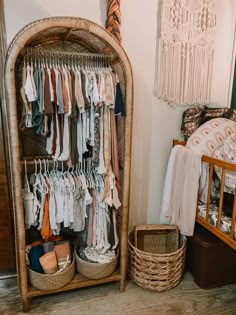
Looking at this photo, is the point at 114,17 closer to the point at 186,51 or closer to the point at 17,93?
the point at 186,51

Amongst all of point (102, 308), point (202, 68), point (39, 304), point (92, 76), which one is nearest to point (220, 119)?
point (202, 68)

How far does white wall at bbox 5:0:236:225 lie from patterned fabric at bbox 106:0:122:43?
0.28ft

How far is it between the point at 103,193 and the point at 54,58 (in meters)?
0.94

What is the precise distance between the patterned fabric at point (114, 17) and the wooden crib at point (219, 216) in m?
1.06

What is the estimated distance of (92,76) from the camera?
5.06 ft

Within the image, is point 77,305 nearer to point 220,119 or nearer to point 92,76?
point 92,76

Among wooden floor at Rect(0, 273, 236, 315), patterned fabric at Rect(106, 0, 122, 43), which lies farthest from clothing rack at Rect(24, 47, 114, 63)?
wooden floor at Rect(0, 273, 236, 315)

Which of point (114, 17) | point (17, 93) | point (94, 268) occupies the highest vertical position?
point (114, 17)

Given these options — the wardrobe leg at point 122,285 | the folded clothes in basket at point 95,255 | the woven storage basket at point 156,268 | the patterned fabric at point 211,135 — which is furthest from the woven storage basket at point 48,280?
the patterned fabric at point 211,135

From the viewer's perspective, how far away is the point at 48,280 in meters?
1.69

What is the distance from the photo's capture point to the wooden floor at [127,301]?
172cm

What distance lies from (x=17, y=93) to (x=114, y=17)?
0.82 m

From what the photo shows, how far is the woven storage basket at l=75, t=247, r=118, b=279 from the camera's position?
1.79 m

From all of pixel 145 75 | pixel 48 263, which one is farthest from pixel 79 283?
pixel 145 75
